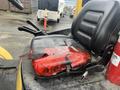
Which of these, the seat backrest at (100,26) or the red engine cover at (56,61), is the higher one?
the seat backrest at (100,26)

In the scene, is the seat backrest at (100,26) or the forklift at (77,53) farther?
the seat backrest at (100,26)

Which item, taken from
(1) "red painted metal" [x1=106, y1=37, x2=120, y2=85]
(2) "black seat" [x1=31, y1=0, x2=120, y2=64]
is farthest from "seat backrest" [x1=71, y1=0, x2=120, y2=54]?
(1) "red painted metal" [x1=106, y1=37, x2=120, y2=85]

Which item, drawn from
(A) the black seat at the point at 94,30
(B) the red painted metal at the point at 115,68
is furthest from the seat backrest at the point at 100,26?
(B) the red painted metal at the point at 115,68

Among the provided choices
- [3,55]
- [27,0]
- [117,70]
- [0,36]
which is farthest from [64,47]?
[27,0]

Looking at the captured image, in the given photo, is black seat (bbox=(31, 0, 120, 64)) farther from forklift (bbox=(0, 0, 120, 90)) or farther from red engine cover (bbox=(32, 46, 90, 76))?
red engine cover (bbox=(32, 46, 90, 76))

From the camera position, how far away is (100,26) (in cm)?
138

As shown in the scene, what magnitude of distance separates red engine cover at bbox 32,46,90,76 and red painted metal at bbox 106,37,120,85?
16 cm

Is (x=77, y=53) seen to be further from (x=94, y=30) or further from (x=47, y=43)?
(x=47, y=43)

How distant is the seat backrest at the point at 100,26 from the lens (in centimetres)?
135

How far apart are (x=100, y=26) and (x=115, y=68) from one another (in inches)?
12.0

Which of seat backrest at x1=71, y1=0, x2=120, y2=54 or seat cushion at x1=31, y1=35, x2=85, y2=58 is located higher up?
seat backrest at x1=71, y1=0, x2=120, y2=54

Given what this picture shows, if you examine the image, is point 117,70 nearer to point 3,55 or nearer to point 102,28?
point 102,28

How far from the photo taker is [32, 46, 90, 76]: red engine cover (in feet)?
3.87

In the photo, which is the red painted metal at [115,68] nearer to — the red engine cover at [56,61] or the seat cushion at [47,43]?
the red engine cover at [56,61]
